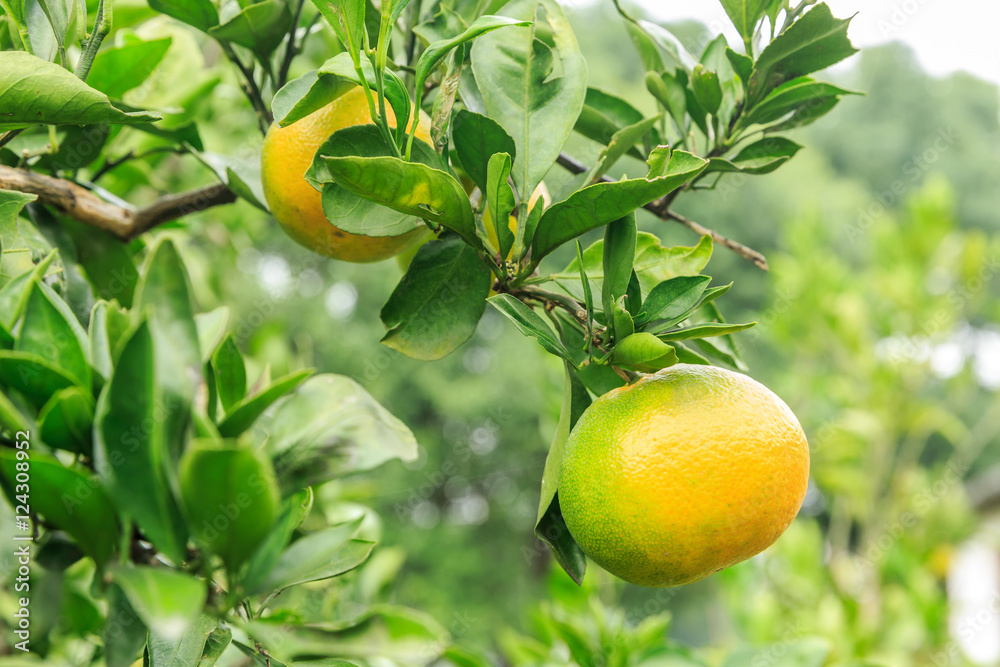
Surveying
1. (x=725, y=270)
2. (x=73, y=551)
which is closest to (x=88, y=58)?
(x=73, y=551)

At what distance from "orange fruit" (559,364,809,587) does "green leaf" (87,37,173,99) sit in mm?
492

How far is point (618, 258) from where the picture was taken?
0.41 meters

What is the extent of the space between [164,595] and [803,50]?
1.71ft

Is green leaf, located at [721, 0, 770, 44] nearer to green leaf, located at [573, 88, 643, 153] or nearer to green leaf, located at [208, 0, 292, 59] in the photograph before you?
green leaf, located at [573, 88, 643, 153]

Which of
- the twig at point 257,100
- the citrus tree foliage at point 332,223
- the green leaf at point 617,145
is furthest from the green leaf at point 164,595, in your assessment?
the twig at point 257,100

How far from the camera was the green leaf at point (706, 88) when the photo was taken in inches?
20.1

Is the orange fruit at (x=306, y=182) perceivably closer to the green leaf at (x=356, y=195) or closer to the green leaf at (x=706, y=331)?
the green leaf at (x=356, y=195)

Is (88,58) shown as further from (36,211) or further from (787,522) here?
(787,522)

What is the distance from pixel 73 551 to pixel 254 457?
20 cm

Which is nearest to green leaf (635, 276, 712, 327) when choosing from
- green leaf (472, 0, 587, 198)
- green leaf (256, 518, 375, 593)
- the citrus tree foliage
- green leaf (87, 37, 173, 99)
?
the citrus tree foliage

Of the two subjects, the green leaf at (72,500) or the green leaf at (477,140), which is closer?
the green leaf at (72,500)

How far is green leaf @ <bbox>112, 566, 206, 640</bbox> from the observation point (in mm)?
228

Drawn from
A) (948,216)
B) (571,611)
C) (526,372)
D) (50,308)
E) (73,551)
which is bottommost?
(526,372)

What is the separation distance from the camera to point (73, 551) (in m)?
0.37
